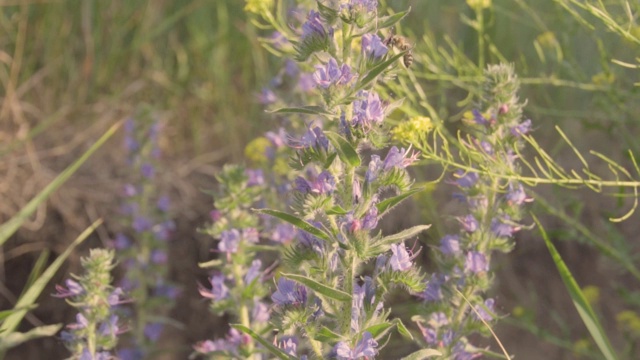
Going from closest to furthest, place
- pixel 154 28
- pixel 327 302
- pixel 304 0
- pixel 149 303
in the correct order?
1. pixel 327 302
2. pixel 304 0
3. pixel 149 303
4. pixel 154 28

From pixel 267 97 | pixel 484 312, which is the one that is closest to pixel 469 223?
pixel 484 312

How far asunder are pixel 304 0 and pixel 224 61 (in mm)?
1669

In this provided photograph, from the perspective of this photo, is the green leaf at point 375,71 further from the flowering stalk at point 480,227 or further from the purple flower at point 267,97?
the purple flower at point 267,97

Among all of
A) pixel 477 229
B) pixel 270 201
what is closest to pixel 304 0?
pixel 270 201

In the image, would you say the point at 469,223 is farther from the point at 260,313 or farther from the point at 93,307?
the point at 93,307

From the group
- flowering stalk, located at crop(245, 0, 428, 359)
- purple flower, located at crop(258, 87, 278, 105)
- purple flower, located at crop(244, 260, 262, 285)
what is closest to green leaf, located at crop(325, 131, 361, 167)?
flowering stalk, located at crop(245, 0, 428, 359)

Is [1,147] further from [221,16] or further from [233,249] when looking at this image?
[233,249]

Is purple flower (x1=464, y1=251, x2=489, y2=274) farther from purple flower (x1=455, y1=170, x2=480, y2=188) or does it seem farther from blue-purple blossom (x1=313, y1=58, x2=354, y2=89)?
blue-purple blossom (x1=313, y1=58, x2=354, y2=89)

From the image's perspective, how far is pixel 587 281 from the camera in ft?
12.0

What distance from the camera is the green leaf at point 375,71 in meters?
1.38

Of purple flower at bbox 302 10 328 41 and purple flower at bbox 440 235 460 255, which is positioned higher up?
purple flower at bbox 302 10 328 41

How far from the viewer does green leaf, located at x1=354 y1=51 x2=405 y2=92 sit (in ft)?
4.51

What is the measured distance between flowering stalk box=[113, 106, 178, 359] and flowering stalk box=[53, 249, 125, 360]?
2.94 ft

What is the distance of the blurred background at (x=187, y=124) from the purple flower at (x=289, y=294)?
1.84m
